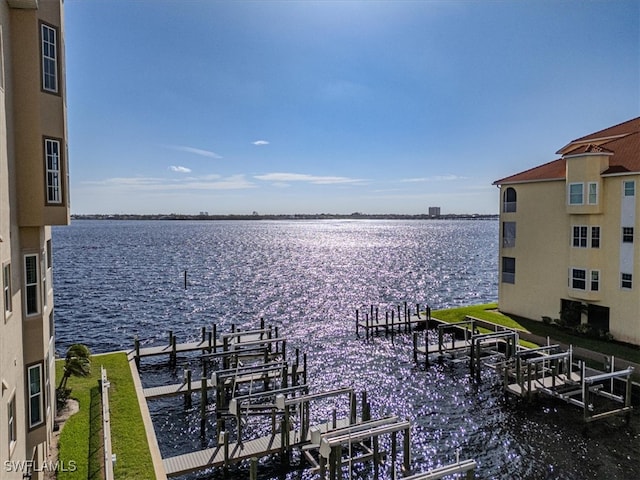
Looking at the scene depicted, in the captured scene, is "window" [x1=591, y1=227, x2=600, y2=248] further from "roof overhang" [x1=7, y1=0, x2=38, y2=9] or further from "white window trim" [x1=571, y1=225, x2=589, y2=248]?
"roof overhang" [x1=7, y1=0, x2=38, y2=9]

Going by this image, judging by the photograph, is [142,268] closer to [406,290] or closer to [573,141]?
[406,290]

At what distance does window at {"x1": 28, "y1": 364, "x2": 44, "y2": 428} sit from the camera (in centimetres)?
1259

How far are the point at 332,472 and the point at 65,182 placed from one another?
39.3 ft

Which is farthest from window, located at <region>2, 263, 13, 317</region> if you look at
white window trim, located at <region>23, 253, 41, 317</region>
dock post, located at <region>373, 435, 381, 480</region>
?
dock post, located at <region>373, 435, 381, 480</region>

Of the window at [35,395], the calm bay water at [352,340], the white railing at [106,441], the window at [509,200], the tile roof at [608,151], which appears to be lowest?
the calm bay water at [352,340]

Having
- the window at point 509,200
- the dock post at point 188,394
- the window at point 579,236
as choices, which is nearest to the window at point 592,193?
the window at point 579,236

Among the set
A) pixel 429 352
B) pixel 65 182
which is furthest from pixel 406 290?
pixel 65 182

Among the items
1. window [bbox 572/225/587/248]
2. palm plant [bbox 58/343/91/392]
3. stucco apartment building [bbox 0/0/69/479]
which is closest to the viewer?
stucco apartment building [bbox 0/0/69/479]

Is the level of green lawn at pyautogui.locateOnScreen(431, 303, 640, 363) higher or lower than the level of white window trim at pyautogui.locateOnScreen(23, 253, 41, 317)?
lower

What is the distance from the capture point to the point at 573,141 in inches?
1404

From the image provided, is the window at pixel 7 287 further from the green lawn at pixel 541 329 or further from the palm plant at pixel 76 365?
the green lawn at pixel 541 329

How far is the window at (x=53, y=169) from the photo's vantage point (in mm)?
12539

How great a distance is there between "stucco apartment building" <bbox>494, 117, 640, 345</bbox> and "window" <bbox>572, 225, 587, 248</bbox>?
67mm

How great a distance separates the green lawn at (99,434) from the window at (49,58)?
11.4m
